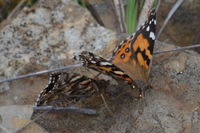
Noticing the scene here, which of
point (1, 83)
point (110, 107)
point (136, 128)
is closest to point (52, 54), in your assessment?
point (1, 83)

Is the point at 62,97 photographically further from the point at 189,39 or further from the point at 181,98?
the point at 189,39

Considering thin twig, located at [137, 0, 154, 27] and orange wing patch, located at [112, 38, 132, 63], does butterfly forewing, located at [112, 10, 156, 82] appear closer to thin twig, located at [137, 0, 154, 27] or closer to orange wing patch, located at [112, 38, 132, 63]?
orange wing patch, located at [112, 38, 132, 63]

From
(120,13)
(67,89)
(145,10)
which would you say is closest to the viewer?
(67,89)

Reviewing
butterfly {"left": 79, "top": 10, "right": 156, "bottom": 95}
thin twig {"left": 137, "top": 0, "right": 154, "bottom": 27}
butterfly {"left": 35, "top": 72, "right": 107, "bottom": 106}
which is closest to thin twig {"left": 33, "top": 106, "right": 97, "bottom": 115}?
butterfly {"left": 35, "top": 72, "right": 107, "bottom": 106}

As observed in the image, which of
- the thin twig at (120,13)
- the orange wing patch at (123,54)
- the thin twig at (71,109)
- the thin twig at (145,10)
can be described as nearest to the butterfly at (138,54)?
the orange wing patch at (123,54)

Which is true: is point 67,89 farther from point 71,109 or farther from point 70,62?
point 70,62

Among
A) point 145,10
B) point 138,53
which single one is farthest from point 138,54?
point 145,10
